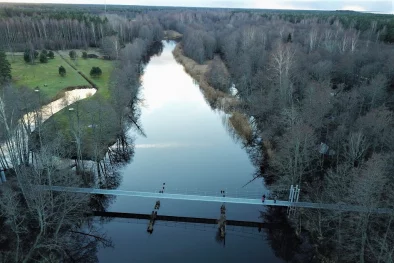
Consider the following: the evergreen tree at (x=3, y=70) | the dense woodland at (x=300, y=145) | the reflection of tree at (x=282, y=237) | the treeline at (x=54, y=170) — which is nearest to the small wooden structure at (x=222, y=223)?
the reflection of tree at (x=282, y=237)

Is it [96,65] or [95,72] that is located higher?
[95,72]

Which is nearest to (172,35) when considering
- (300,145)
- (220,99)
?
(220,99)

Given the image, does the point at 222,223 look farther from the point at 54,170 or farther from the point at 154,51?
the point at 154,51

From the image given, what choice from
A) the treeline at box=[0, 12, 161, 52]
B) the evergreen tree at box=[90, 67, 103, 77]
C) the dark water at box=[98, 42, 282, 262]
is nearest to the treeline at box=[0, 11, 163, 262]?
the dark water at box=[98, 42, 282, 262]

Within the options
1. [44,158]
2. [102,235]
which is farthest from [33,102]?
[102,235]

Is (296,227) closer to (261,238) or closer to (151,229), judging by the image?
(261,238)

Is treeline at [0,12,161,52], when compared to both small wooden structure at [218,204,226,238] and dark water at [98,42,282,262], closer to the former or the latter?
dark water at [98,42,282,262]
